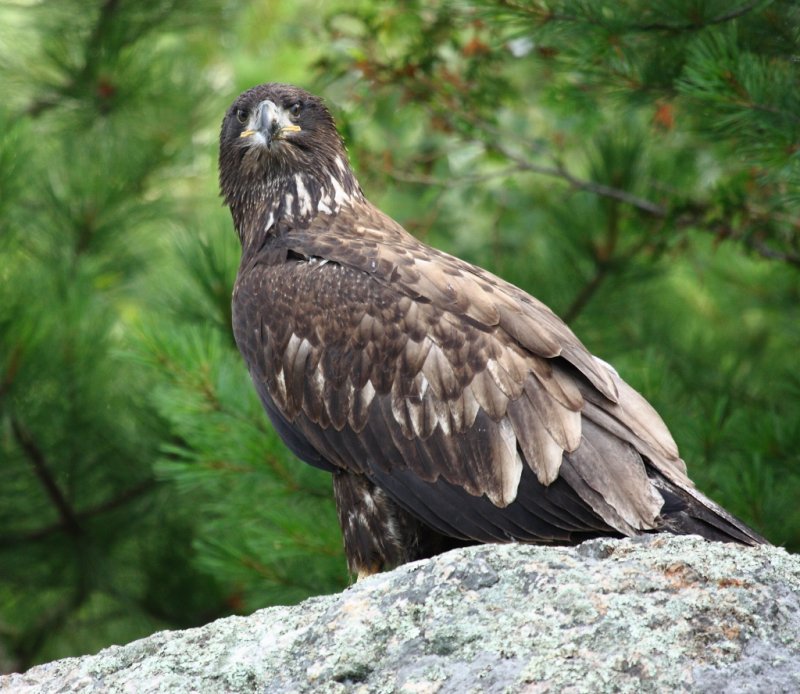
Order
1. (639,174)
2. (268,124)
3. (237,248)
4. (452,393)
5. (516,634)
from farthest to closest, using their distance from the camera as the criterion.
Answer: (639,174) → (237,248) → (268,124) → (452,393) → (516,634)

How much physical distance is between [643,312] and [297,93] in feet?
7.46

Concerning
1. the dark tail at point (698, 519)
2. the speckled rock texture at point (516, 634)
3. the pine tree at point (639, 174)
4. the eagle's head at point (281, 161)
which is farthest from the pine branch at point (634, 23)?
the speckled rock texture at point (516, 634)

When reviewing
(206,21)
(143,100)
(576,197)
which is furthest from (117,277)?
(576,197)

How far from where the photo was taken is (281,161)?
5094 millimetres

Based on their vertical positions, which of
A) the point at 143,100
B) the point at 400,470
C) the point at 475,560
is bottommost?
the point at 400,470

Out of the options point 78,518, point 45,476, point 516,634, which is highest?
point 516,634

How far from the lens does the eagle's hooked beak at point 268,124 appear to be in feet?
16.4

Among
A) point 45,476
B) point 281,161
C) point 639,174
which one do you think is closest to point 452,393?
point 281,161

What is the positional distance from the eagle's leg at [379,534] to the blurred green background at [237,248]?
54 centimetres

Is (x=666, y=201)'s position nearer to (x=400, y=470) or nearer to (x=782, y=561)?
(x=400, y=470)

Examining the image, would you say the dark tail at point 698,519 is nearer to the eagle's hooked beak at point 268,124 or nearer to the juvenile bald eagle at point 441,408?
the juvenile bald eagle at point 441,408

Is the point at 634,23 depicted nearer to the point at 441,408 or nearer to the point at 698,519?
the point at 441,408

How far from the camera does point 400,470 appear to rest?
13.6ft

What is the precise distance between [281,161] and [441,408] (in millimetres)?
1475
